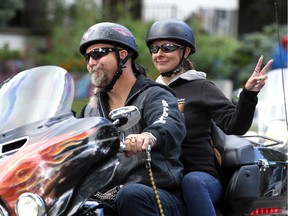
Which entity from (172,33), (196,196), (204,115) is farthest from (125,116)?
(172,33)

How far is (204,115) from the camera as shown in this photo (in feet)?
16.7

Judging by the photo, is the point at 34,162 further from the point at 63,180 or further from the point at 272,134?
the point at 272,134

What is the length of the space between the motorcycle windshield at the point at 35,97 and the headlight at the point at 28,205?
486mm

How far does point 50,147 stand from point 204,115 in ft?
5.44

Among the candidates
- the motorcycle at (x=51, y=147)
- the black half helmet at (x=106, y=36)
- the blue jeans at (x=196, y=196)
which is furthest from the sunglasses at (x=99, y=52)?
the blue jeans at (x=196, y=196)

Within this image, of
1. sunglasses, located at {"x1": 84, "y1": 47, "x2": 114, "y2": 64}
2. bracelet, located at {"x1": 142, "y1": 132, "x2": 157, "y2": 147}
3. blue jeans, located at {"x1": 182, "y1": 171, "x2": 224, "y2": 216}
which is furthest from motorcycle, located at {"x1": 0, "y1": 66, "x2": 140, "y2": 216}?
blue jeans, located at {"x1": 182, "y1": 171, "x2": 224, "y2": 216}

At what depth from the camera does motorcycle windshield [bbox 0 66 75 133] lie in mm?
3930

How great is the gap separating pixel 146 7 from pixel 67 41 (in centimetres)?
351

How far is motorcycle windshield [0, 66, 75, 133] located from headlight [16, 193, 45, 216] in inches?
19.2

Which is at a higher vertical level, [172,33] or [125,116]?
[172,33]

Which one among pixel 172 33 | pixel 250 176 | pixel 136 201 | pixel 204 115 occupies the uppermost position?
pixel 172 33

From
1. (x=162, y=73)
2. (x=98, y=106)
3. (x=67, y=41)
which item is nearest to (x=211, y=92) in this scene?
(x=162, y=73)

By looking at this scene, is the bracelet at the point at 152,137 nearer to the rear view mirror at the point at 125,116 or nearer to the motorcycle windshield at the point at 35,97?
the rear view mirror at the point at 125,116

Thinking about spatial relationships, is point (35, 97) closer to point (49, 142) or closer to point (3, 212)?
point (49, 142)
